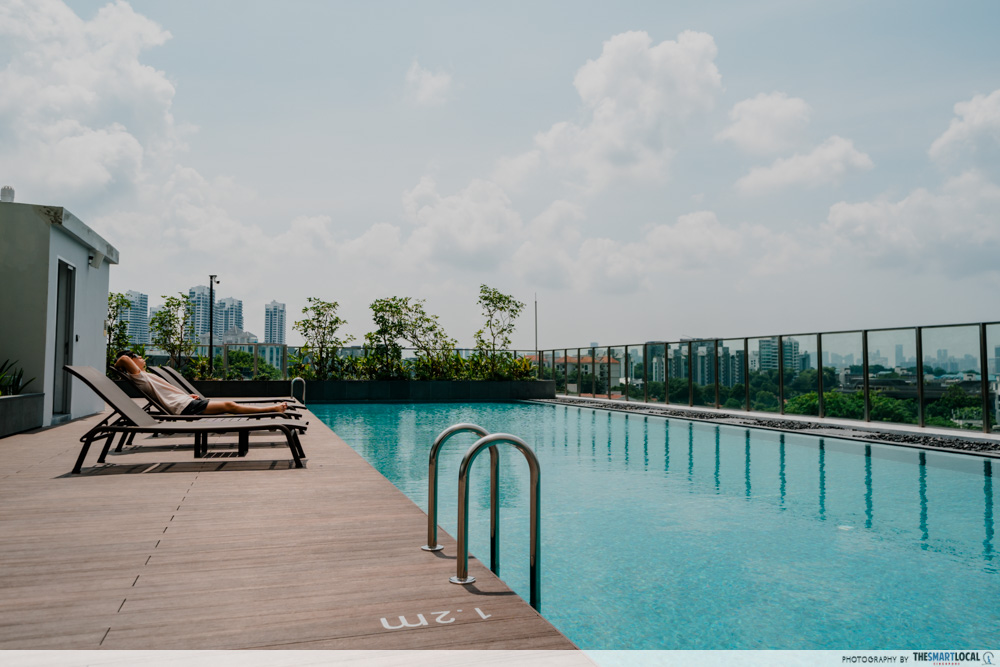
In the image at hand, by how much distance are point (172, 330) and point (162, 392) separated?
14468 mm

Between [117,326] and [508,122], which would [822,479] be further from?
[117,326]

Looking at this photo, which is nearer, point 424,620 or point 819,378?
point 424,620

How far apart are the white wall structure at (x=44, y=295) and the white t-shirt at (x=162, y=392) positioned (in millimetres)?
2311

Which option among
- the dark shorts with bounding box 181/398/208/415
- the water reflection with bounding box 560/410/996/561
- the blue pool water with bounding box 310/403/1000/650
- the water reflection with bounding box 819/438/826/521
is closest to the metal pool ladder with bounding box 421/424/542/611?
the blue pool water with bounding box 310/403/1000/650

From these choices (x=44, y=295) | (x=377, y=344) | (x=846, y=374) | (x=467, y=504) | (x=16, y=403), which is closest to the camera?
(x=467, y=504)

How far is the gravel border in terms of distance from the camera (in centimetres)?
832

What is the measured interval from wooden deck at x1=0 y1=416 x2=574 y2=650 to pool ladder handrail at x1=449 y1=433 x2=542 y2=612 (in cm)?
10

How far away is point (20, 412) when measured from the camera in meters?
7.64

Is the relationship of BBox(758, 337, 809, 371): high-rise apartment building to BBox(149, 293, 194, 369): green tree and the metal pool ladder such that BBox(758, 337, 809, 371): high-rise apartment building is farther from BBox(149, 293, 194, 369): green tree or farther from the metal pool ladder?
BBox(149, 293, 194, 369): green tree

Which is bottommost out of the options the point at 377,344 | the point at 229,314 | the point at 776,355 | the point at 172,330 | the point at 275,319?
the point at 776,355

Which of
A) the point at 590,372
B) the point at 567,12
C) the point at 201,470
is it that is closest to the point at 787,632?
the point at 201,470

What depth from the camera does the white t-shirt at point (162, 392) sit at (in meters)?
6.37

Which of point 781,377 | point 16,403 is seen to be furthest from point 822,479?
point 16,403

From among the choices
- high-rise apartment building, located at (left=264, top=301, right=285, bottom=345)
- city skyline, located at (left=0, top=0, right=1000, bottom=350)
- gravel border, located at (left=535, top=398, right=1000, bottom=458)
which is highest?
high-rise apartment building, located at (left=264, top=301, right=285, bottom=345)
